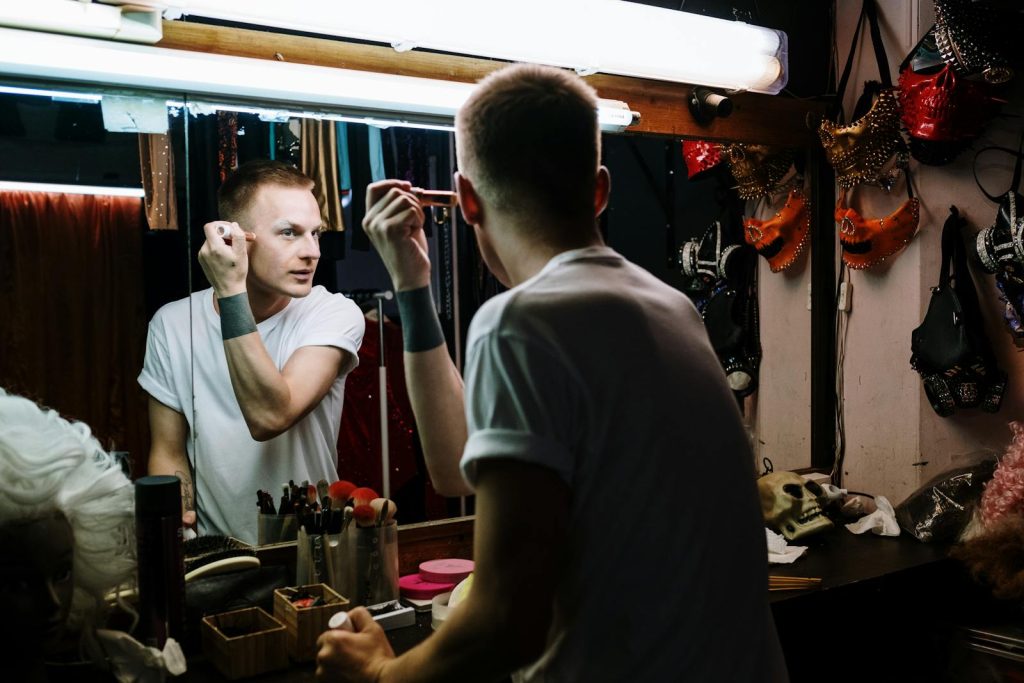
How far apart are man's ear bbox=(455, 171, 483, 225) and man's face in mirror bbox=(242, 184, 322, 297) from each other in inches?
40.2

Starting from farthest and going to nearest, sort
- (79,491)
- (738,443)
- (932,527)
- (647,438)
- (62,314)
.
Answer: (932,527) < (62,314) < (79,491) < (738,443) < (647,438)

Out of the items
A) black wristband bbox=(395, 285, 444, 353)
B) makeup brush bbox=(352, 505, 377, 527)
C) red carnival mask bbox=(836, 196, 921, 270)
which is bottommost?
makeup brush bbox=(352, 505, 377, 527)

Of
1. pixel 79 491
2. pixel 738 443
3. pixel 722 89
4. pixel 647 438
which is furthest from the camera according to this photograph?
pixel 722 89

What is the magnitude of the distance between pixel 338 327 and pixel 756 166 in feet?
5.40

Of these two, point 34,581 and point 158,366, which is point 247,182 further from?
point 34,581

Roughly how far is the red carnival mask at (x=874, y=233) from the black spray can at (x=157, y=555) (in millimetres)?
2265

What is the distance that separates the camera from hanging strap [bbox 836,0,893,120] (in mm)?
2850

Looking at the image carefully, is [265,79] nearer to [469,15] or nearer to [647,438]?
[469,15]

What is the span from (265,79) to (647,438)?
142cm

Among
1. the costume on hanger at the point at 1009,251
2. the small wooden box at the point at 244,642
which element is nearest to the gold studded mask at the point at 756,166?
the costume on hanger at the point at 1009,251

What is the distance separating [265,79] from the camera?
1.99m

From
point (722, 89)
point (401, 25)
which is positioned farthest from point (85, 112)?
point (722, 89)

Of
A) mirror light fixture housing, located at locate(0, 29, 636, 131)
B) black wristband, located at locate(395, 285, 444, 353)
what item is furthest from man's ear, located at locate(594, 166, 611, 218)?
mirror light fixture housing, located at locate(0, 29, 636, 131)

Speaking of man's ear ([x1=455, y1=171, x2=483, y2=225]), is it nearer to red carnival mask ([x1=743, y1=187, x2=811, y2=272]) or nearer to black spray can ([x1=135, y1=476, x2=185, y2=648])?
black spray can ([x1=135, y1=476, x2=185, y2=648])
